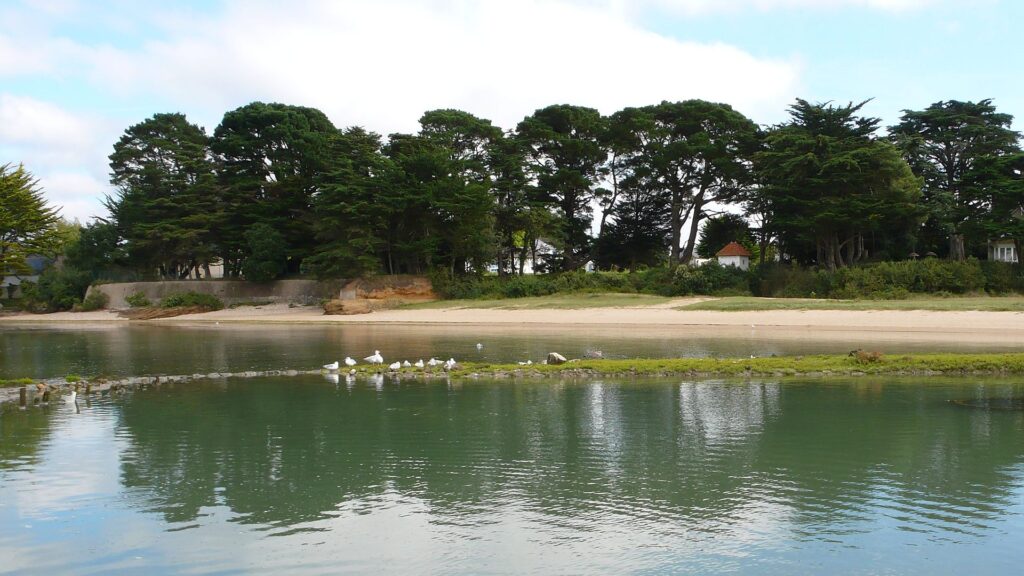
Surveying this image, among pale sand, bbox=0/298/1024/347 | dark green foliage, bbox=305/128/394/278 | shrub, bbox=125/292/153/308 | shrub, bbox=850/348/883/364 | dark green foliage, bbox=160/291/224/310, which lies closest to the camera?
shrub, bbox=850/348/883/364

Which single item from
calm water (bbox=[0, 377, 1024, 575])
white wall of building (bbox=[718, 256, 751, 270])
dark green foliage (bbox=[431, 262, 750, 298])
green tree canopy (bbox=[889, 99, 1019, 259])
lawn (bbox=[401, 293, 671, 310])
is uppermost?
green tree canopy (bbox=[889, 99, 1019, 259])

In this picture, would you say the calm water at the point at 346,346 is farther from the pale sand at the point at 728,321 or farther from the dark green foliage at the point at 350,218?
the dark green foliage at the point at 350,218

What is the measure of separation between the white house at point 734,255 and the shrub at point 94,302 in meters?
47.4

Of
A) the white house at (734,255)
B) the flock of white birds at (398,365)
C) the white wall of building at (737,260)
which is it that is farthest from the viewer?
the white house at (734,255)

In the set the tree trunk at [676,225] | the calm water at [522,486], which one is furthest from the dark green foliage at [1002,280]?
the calm water at [522,486]

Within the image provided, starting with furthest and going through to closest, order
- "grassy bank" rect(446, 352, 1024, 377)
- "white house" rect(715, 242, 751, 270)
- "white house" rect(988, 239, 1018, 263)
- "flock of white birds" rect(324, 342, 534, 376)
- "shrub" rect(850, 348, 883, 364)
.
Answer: "white house" rect(715, 242, 751, 270) < "white house" rect(988, 239, 1018, 263) < "flock of white birds" rect(324, 342, 534, 376) < "shrub" rect(850, 348, 883, 364) < "grassy bank" rect(446, 352, 1024, 377)

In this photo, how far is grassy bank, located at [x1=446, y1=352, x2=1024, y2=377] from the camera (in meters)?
18.4

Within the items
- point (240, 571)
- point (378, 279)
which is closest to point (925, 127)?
point (378, 279)

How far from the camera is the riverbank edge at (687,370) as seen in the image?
18203 millimetres

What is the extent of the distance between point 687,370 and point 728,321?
17088mm

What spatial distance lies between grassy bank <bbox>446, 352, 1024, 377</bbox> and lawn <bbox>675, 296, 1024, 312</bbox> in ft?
52.4

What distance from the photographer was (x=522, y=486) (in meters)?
9.45

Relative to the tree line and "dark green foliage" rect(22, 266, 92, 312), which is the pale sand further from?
"dark green foliage" rect(22, 266, 92, 312)

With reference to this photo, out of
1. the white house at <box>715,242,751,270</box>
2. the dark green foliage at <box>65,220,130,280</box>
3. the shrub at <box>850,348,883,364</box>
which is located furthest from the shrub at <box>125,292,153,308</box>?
the shrub at <box>850,348,883,364</box>
